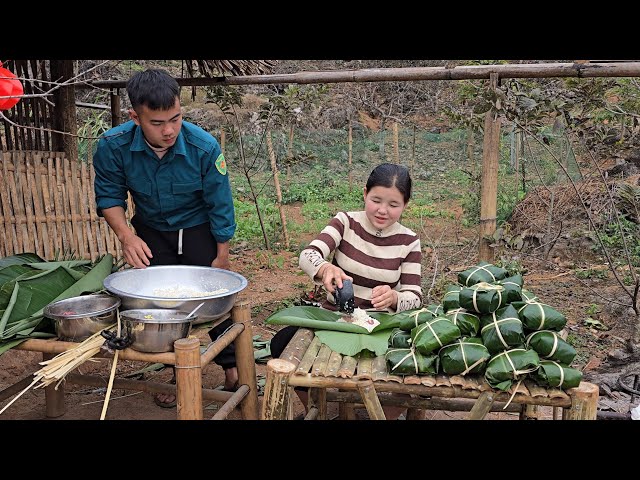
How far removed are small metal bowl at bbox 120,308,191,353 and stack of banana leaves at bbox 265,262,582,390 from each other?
69 centimetres

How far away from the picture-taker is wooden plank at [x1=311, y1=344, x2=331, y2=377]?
219 centimetres

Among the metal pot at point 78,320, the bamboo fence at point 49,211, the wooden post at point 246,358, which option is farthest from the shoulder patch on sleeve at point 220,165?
the bamboo fence at point 49,211

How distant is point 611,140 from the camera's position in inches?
232

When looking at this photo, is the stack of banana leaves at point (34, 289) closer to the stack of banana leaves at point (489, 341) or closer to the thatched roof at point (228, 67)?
the stack of banana leaves at point (489, 341)

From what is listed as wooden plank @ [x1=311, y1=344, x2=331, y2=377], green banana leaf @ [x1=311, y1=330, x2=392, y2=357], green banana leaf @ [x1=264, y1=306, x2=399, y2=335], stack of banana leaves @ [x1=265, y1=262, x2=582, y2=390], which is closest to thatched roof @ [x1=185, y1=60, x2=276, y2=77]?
green banana leaf @ [x1=264, y1=306, x2=399, y2=335]

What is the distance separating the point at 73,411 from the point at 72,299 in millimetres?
1456

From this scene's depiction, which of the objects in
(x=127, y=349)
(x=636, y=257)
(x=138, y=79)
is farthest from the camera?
(x=636, y=257)

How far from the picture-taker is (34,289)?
2627mm

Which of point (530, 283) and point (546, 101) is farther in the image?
point (530, 283)

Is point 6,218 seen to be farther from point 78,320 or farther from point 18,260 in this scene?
point 78,320

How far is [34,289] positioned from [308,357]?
4.38 feet

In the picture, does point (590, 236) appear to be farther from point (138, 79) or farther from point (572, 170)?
point (138, 79)

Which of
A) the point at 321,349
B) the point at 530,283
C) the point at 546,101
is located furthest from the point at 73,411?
the point at 530,283

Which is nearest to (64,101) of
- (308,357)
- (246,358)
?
(246,358)
